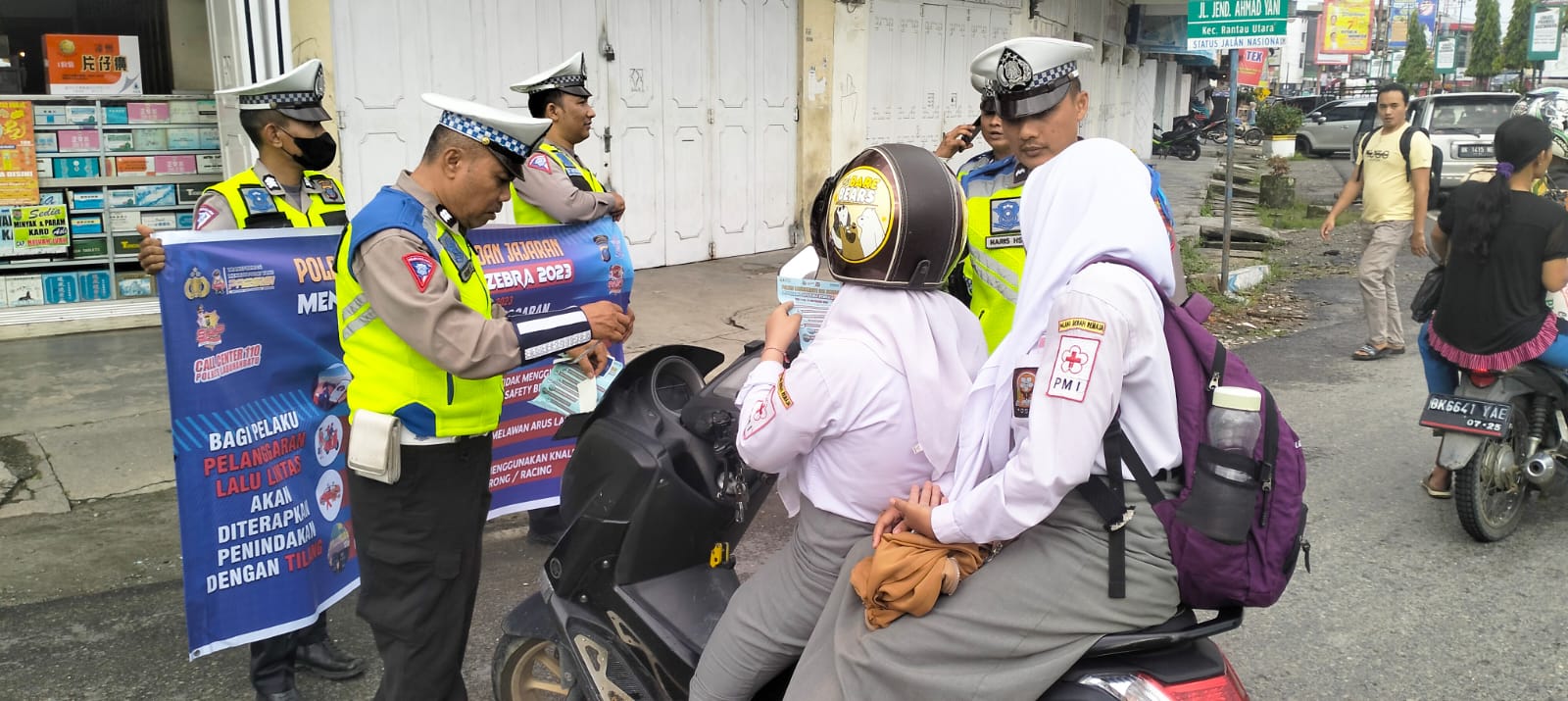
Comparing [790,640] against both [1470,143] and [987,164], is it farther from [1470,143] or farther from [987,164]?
[1470,143]

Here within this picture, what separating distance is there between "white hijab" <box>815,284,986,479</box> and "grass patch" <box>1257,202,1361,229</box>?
15.2 m

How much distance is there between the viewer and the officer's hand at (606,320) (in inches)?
116

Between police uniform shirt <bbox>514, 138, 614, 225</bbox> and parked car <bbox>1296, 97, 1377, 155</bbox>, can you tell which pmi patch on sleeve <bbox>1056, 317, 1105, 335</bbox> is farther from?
parked car <bbox>1296, 97, 1377, 155</bbox>

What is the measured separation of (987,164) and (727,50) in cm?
669

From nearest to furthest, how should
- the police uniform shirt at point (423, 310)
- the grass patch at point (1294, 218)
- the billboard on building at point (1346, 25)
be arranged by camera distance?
the police uniform shirt at point (423, 310) → the grass patch at point (1294, 218) → the billboard on building at point (1346, 25)

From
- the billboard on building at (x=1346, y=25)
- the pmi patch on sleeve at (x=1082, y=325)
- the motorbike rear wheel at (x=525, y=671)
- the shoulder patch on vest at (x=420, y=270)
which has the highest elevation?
the billboard on building at (x=1346, y=25)

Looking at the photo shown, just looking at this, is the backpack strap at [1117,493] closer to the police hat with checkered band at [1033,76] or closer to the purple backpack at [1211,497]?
the purple backpack at [1211,497]

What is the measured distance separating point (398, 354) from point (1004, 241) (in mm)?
1917

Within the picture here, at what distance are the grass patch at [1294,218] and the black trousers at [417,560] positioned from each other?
15178 mm

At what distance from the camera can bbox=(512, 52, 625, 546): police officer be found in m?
4.33

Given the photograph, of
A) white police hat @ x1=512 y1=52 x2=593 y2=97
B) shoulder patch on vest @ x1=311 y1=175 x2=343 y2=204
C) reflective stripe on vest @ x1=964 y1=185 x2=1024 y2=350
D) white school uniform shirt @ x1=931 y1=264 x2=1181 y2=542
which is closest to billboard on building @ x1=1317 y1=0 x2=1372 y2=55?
white police hat @ x1=512 y1=52 x2=593 y2=97

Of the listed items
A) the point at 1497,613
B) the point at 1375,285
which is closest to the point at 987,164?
the point at 1497,613

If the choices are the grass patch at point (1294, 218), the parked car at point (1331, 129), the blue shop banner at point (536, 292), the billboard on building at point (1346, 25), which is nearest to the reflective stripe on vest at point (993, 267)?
the blue shop banner at point (536, 292)

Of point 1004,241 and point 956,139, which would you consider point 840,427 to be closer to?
point 1004,241
